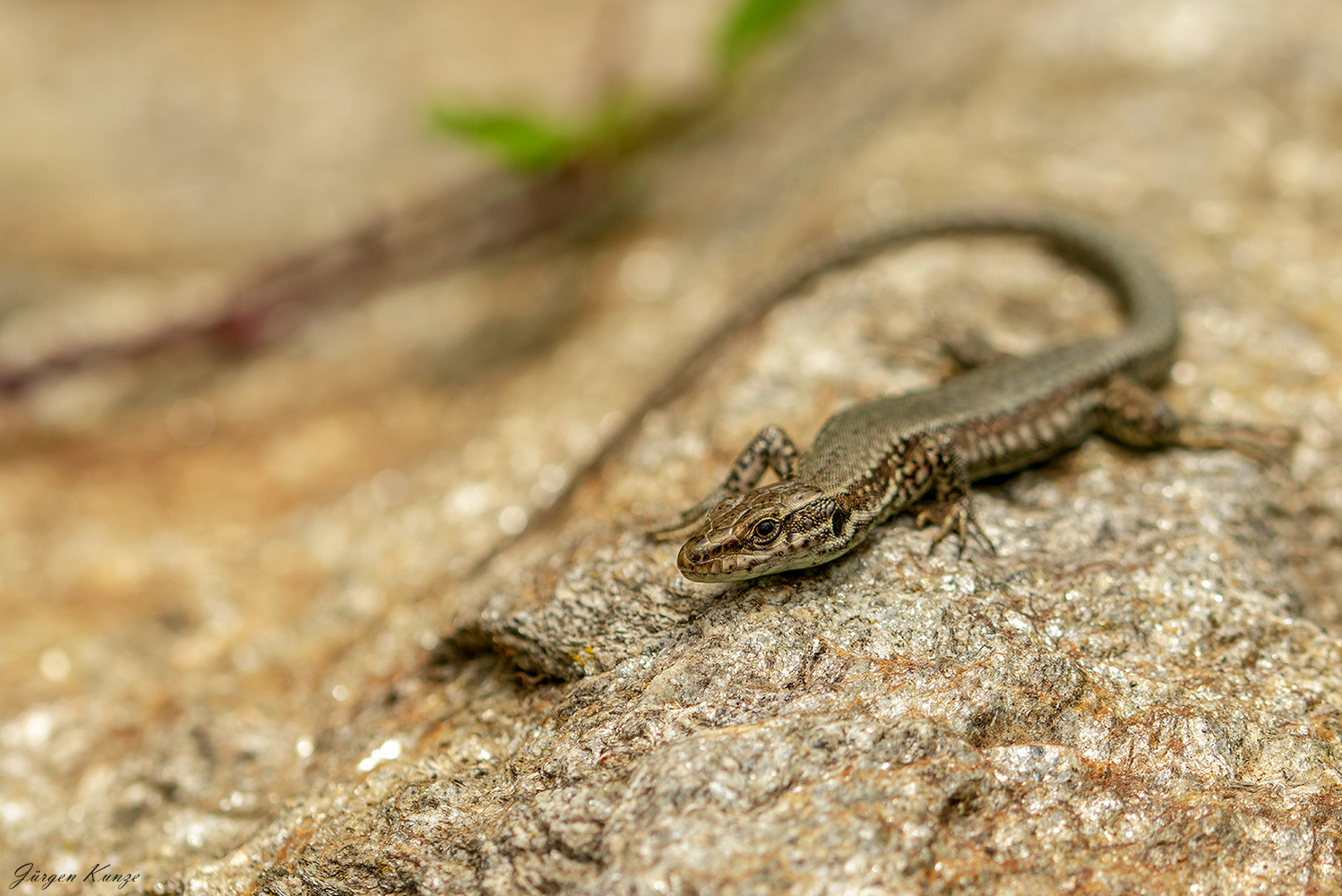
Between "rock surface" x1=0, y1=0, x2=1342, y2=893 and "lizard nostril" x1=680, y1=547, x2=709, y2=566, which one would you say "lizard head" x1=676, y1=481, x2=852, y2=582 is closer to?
"lizard nostril" x1=680, y1=547, x2=709, y2=566

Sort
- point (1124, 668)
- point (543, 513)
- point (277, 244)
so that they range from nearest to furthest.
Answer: point (1124, 668)
point (543, 513)
point (277, 244)

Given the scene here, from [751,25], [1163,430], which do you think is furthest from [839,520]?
[751,25]

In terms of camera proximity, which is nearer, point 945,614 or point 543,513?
point 945,614

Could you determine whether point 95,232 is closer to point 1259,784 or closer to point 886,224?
point 886,224

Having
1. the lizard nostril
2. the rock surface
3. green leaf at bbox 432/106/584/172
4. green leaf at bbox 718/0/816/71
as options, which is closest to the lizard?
the lizard nostril

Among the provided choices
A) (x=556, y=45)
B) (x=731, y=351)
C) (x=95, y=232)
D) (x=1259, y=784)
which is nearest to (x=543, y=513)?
(x=731, y=351)

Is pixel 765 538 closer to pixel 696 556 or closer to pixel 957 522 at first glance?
pixel 696 556

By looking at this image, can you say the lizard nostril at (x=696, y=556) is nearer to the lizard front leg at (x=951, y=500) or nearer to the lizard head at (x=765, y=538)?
the lizard head at (x=765, y=538)
